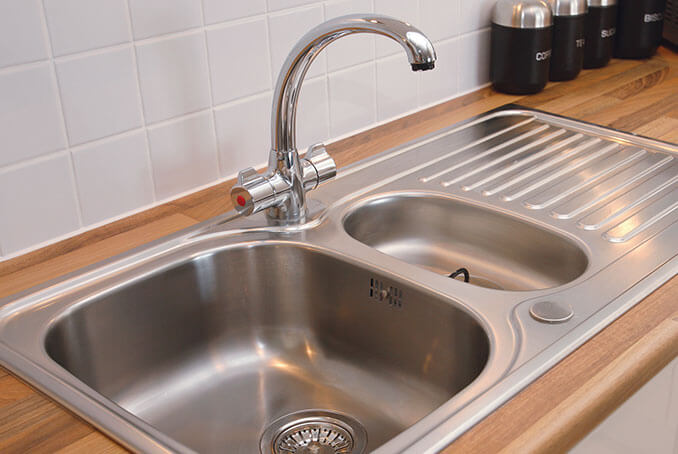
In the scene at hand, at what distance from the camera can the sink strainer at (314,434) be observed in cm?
97

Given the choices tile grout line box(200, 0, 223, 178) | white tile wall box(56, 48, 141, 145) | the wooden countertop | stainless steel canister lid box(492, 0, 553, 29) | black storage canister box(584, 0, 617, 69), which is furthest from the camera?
black storage canister box(584, 0, 617, 69)

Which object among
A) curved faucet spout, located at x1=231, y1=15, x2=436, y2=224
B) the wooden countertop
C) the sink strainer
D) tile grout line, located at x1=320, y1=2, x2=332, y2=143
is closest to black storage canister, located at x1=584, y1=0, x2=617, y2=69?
the wooden countertop

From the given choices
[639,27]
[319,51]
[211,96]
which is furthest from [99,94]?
[639,27]

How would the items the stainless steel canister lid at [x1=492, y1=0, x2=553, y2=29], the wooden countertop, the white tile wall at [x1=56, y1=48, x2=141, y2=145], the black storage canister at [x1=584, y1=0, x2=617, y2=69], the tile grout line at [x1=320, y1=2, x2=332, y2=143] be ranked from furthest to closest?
the black storage canister at [x1=584, y1=0, x2=617, y2=69]
the stainless steel canister lid at [x1=492, y1=0, x2=553, y2=29]
the tile grout line at [x1=320, y1=2, x2=332, y2=143]
the white tile wall at [x1=56, y1=48, x2=141, y2=145]
the wooden countertop

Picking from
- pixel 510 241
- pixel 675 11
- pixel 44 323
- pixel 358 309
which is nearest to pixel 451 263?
pixel 510 241

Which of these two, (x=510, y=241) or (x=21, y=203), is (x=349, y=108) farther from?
(x=21, y=203)

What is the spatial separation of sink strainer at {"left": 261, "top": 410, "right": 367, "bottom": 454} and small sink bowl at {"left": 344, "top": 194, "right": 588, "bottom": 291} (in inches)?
11.2

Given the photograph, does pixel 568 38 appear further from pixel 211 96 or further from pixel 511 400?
pixel 511 400

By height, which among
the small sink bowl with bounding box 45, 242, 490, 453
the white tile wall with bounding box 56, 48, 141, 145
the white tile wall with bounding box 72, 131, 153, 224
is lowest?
the small sink bowl with bounding box 45, 242, 490, 453

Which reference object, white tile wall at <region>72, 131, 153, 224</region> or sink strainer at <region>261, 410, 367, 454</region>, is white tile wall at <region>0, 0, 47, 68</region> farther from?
sink strainer at <region>261, 410, 367, 454</region>

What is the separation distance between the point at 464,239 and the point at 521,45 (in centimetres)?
51

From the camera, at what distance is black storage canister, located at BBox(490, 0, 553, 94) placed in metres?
1.50

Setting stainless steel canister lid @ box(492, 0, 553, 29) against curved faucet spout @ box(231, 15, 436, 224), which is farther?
stainless steel canister lid @ box(492, 0, 553, 29)

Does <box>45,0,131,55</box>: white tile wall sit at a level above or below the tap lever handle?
above
